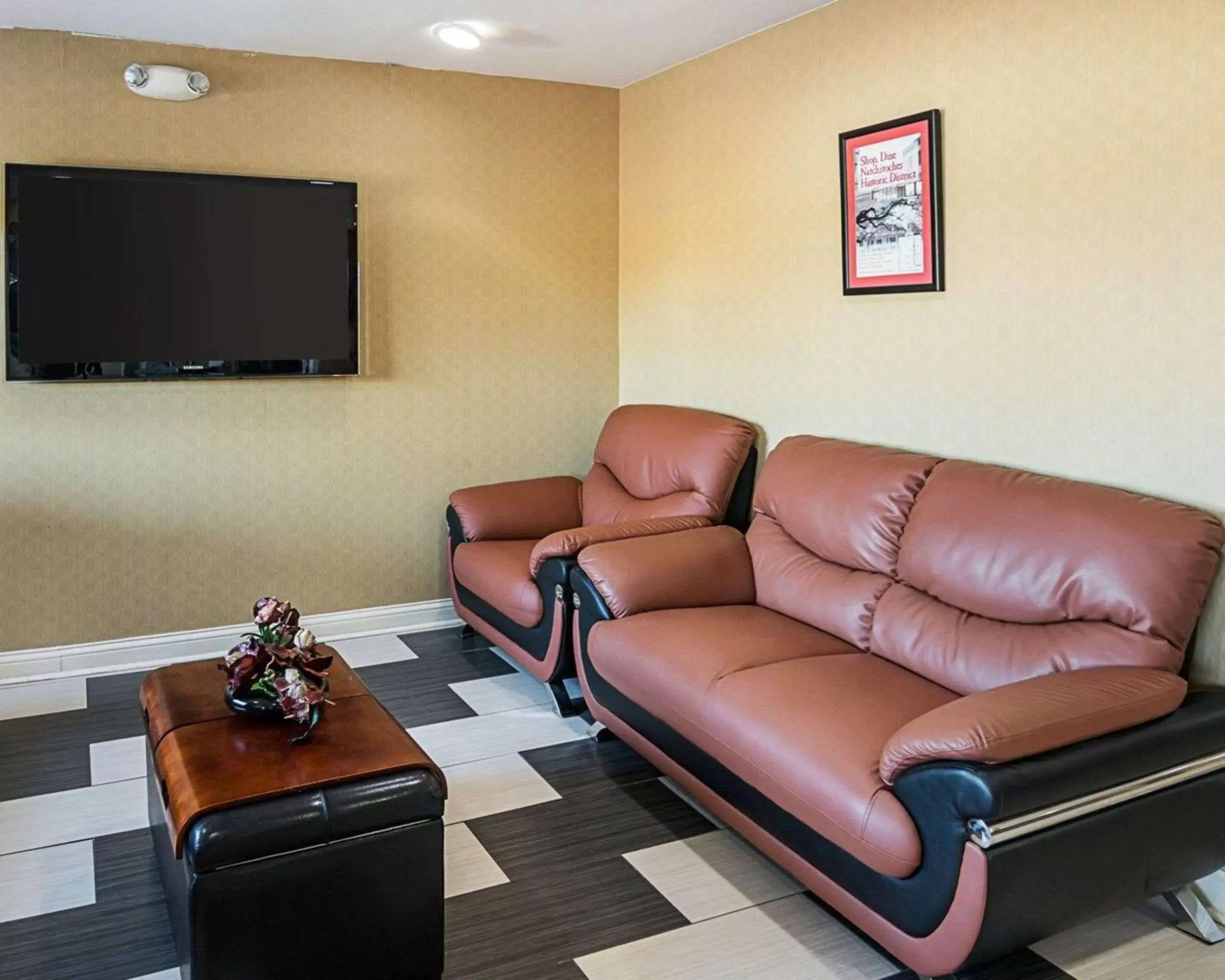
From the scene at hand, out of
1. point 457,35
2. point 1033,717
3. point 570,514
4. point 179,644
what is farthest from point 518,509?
point 1033,717

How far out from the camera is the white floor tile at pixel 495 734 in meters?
3.56

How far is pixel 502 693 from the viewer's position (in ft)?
13.5

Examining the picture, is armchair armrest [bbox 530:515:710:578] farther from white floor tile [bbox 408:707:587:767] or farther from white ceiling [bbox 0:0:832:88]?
white ceiling [bbox 0:0:832:88]

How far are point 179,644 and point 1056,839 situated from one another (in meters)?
3.47

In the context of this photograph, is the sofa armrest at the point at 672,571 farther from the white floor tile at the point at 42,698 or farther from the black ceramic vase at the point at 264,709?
the white floor tile at the point at 42,698

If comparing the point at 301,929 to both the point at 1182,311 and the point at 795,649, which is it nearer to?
the point at 795,649

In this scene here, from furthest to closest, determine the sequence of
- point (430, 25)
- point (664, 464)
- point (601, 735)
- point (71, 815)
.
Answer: point (664, 464)
point (430, 25)
point (601, 735)
point (71, 815)

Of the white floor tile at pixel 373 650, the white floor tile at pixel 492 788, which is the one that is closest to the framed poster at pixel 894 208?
the white floor tile at pixel 492 788

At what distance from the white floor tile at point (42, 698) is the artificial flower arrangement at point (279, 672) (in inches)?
61.4

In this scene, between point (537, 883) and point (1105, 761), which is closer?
point (1105, 761)

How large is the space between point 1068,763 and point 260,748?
5.52ft

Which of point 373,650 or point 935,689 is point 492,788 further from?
point 373,650

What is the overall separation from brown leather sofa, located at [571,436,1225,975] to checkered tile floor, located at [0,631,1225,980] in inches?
5.8

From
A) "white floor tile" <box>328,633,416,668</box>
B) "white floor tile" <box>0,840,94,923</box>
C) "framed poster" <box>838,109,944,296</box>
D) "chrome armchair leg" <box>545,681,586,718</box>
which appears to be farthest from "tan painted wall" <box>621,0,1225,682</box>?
"white floor tile" <box>0,840,94,923</box>
